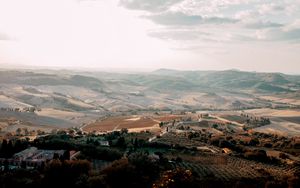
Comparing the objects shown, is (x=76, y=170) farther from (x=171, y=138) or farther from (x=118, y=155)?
(x=171, y=138)

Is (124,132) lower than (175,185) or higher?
lower

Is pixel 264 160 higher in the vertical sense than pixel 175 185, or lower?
lower

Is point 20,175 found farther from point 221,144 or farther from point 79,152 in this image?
point 221,144

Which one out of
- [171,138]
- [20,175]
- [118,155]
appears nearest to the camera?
[20,175]

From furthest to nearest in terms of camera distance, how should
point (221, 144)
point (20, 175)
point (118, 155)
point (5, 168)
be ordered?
point (221, 144) < point (118, 155) < point (5, 168) < point (20, 175)

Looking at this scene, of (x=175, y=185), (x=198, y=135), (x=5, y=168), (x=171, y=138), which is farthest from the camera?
(x=198, y=135)

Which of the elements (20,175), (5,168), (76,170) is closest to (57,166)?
(76,170)

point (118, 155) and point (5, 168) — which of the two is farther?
point (118, 155)

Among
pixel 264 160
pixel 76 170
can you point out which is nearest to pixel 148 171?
pixel 76 170

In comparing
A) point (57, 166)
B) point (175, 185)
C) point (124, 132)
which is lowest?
point (124, 132)
